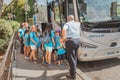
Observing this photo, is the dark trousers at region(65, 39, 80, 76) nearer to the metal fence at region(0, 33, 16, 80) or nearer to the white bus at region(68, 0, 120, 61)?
the white bus at region(68, 0, 120, 61)

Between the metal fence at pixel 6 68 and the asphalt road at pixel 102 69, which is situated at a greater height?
the metal fence at pixel 6 68

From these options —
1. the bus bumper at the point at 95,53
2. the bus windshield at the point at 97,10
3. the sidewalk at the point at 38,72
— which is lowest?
the sidewalk at the point at 38,72

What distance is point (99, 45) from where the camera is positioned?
8.90 meters

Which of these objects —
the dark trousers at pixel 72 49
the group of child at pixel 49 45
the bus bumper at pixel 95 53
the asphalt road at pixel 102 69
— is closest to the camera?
the dark trousers at pixel 72 49

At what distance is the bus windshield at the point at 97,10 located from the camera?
903cm

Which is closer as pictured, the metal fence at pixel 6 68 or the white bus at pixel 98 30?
the metal fence at pixel 6 68

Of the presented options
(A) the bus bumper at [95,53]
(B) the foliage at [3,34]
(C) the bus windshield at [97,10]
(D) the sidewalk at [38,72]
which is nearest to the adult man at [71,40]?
(D) the sidewalk at [38,72]

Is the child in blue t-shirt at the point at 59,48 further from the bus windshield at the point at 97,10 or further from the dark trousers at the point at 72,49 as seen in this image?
the dark trousers at the point at 72,49

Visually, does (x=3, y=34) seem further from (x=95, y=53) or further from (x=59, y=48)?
(x=95, y=53)

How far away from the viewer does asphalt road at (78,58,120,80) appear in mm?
8106

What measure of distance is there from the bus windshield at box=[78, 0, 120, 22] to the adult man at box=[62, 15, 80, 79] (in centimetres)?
172

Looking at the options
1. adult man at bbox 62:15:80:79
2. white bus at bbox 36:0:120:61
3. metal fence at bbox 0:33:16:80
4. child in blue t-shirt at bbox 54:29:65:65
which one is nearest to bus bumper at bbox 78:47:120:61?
white bus at bbox 36:0:120:61

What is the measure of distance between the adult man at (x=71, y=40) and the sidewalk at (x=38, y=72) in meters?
0.51

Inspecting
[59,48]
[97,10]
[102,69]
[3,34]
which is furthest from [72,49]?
[3,34]
